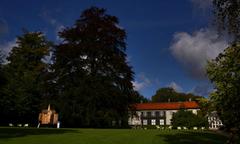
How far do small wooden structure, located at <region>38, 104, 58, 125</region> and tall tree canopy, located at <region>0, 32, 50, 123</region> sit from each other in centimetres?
658

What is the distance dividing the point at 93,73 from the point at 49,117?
307 inches

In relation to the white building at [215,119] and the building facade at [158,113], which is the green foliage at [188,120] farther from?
the building facade at [158,113]

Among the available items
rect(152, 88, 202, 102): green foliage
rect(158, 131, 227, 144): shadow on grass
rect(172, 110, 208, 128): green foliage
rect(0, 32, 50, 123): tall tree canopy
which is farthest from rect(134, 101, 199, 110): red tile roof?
rect(158, 131, 227, 144): shadow on grass

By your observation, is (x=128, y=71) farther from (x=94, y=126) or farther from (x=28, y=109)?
(x=28, y=109)

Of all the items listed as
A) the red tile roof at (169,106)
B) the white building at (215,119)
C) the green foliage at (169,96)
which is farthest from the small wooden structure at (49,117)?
the green foliage at (169,96)

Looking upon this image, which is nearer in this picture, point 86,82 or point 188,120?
point 86,82

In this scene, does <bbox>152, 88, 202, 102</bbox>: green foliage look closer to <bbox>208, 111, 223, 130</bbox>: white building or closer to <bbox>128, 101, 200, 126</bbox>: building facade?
<bbox>128, 101, 200, 126</bbox>: building facade

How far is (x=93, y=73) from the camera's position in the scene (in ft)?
143

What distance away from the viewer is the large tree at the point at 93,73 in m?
40.7

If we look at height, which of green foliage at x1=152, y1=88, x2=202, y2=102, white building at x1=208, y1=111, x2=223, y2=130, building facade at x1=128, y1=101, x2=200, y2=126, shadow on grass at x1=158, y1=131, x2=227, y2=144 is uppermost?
green foliage at x1=152, y1=88, x2=202, y2=102

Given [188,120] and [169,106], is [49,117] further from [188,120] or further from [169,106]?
[169,106]

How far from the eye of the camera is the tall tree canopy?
160 feet

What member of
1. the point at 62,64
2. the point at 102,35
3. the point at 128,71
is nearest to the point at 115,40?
the point at 102,35

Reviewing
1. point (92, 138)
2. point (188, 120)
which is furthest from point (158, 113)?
point (92, 138)
